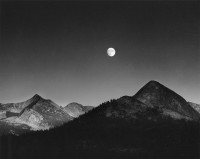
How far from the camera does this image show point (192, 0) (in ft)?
150

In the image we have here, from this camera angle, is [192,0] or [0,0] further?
[192,0]

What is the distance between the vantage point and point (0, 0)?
42281 mm

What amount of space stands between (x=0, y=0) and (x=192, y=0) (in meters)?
23.7
